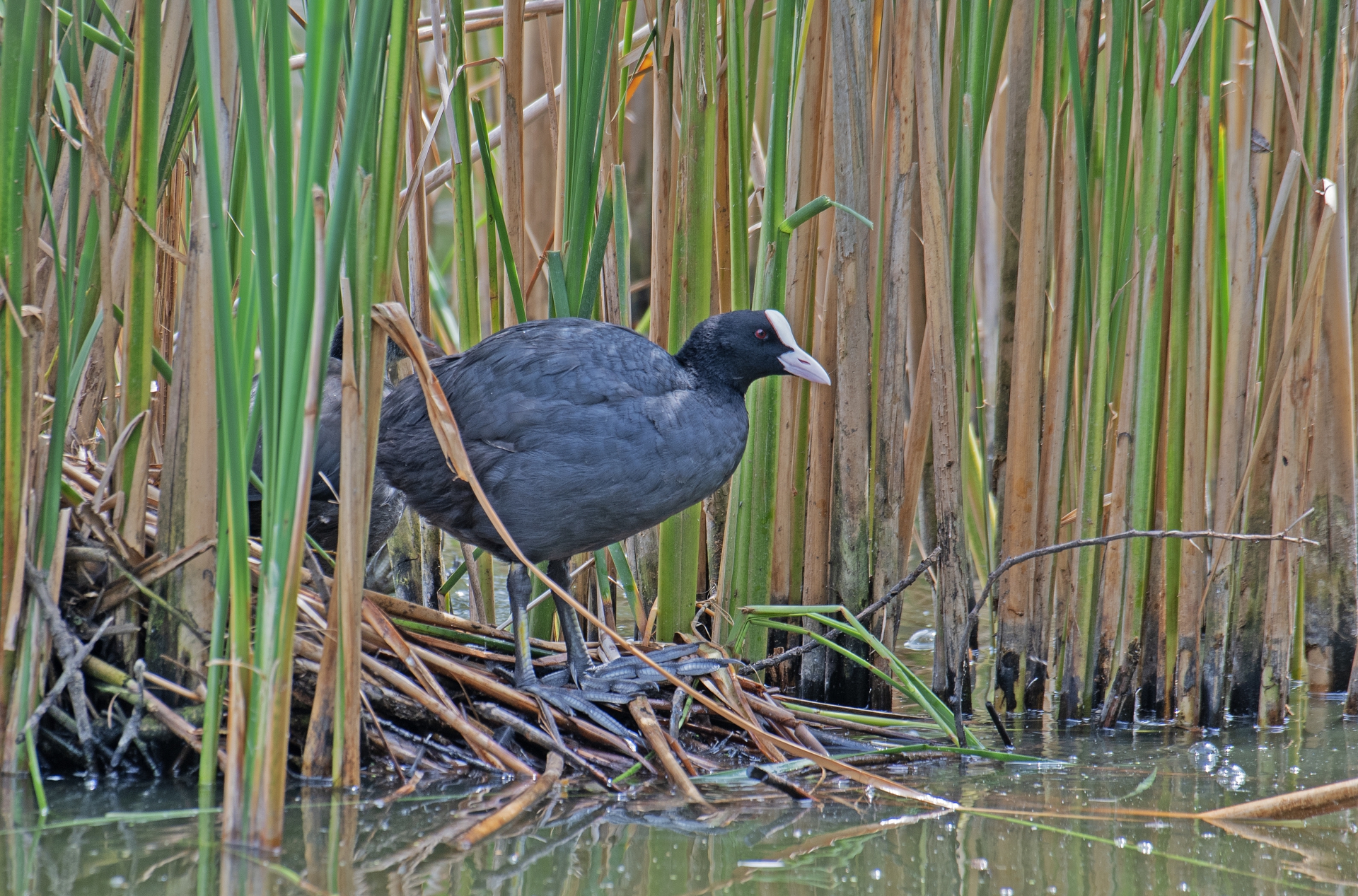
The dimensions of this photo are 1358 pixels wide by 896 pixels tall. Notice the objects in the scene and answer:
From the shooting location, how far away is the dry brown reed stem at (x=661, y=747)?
7.32 feet

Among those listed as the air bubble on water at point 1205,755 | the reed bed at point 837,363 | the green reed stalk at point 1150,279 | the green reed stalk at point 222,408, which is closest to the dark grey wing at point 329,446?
the reed bed at point 837,363

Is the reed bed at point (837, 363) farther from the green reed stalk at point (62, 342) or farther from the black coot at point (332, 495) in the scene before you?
the black coot at point (332, 495)

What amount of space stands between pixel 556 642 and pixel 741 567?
49 cm

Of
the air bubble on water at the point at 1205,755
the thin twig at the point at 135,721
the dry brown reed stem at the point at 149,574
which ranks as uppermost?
the dry brown reed stem at the point at 149,574

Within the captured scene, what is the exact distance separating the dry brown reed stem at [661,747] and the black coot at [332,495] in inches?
32.9

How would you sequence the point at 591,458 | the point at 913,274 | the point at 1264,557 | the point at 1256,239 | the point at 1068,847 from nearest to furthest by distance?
the point at 1068,847, the point at 591,458, the point at 1256,239, the point at 1264,557, the point at 913,274

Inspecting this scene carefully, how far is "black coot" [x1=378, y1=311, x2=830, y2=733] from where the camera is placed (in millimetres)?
2523

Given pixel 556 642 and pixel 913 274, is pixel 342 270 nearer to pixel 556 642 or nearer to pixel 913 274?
pixel 556 642

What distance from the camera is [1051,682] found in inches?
123

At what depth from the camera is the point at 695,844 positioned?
1.99 m

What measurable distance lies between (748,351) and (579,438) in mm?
439

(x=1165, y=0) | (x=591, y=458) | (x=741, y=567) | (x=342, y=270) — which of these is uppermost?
(x=1165, y=0)

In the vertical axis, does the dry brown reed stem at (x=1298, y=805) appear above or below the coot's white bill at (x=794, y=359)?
below

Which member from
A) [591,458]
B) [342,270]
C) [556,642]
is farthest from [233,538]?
[556,642]
